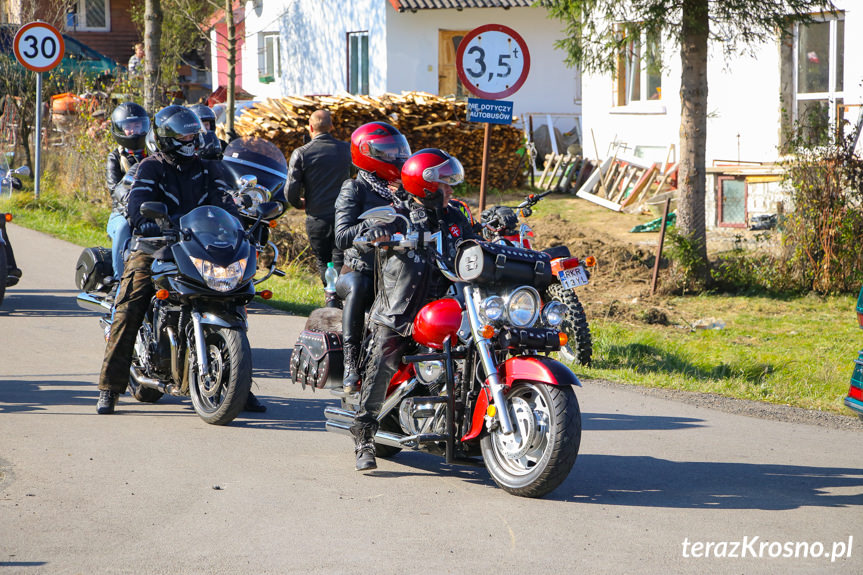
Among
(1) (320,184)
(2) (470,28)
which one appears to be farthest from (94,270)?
(2) (470,28)

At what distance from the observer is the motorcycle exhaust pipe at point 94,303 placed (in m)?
7.85

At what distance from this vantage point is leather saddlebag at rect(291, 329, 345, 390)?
6316 mm

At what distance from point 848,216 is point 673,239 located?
86.8 inches

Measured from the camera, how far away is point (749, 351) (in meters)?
10.5

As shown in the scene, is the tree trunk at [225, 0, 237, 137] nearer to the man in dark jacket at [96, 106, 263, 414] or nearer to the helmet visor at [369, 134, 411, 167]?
the man in dark jacket at [96, 106, 263, 414]

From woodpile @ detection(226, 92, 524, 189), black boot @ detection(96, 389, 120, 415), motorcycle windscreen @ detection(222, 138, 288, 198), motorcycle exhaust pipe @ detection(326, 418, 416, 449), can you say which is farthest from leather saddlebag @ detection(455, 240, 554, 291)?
woodpile @ detection(226, 92, 524, 189)

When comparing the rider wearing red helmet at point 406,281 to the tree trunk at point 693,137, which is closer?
the rider wearing red helmet at point 406,281

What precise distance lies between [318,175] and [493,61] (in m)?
2.58

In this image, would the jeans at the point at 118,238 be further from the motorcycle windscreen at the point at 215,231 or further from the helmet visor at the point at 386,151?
the helmet visor at the point at 386,151

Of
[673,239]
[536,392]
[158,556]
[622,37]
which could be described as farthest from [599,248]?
[158,556]

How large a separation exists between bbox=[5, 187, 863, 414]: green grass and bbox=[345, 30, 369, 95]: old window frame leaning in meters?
14.5

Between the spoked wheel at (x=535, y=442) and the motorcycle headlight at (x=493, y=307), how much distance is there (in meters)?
0.36

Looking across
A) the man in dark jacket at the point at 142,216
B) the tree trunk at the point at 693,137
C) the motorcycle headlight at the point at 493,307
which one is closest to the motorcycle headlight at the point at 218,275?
the man in dark jacket at the point at 142,216

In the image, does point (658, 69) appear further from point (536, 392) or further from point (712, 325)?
point (536, 392)
